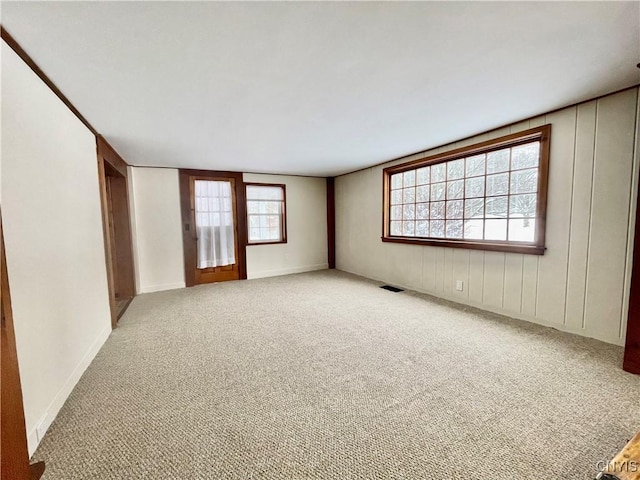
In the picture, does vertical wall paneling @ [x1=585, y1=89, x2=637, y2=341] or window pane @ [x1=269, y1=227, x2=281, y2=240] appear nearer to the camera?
vertical wall paneling @ [x1=585, y1=89, x2=637, y2=341]

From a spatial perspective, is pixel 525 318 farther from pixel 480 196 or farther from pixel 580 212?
pixel 480 196

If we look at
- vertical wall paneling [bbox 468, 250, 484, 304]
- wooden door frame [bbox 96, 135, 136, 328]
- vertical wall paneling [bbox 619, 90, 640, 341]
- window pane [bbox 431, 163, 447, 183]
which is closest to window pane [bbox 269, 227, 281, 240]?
wooden door frame [bbox 96, 135, 136, 328]

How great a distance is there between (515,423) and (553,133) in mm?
2606

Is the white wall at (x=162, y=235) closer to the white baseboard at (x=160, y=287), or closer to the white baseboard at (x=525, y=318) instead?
the white baseboard at (x=160, y=287)

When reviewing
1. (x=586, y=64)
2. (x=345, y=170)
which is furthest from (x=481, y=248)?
(x=345, y=170)

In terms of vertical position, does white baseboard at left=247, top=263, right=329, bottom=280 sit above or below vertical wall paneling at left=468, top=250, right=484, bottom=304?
below

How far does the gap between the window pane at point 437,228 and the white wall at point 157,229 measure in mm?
4173

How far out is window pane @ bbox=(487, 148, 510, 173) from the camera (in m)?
3.03

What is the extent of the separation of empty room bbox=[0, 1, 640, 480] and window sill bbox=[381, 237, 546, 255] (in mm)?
26

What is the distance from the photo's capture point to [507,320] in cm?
289

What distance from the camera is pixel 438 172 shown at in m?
3.83

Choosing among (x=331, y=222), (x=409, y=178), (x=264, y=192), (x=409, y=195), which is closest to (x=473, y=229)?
(x=409, y=195)

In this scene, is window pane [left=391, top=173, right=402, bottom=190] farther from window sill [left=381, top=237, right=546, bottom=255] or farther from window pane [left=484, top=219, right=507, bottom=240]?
window pane [left=484, top=219, right=507, bottom=240]

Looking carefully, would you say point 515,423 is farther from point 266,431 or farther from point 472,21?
point 472,21
